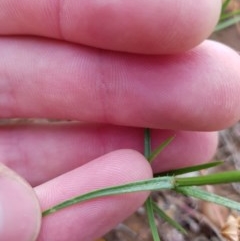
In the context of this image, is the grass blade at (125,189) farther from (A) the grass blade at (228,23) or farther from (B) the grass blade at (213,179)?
(A) the grass blade at (228,23)

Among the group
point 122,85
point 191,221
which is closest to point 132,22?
point 122,85

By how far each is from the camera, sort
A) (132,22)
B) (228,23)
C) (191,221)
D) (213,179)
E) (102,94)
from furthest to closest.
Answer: (228,23), (191,221), (102,94), (132,22), (213,179)

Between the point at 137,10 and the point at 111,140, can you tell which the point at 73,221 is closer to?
the point at 111,140

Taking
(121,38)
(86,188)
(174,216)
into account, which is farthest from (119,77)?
(174,216)

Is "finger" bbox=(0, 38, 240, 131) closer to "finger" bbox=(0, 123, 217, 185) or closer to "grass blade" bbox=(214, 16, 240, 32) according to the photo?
"finger" bbox=(0, 123, 217, 185)

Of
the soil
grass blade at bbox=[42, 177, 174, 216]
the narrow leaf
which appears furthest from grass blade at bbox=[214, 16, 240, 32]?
grass blade at bbox=[42, 177, 174, 216]

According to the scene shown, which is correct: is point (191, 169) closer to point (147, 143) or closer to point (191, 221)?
point (147, 143)

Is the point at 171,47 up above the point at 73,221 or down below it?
above
